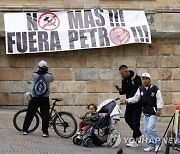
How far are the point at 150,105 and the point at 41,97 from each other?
8.73ft

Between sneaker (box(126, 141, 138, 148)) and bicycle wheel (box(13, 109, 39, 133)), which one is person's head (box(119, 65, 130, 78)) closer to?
sneaker (box(126, 141, 138, 148))

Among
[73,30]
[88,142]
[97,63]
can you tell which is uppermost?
[73,30]

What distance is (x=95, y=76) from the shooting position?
639 inches

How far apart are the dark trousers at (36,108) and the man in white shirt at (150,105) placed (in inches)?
78.6

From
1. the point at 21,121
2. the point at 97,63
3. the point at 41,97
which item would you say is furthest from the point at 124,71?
the point at 97,63

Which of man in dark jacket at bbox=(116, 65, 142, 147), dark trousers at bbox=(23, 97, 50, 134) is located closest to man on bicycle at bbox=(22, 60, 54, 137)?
dark trousers at bbox=(23, 97, 50, 134)

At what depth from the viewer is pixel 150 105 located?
10359mm

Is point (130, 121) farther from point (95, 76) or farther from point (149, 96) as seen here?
point (95, 76)

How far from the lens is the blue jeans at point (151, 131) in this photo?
33.9 ft

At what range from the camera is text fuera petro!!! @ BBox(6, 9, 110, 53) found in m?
15.6

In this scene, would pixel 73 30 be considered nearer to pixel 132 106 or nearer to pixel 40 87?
pixel 40 87

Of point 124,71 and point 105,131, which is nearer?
point 105,131

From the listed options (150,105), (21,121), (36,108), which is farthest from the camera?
(21,121)

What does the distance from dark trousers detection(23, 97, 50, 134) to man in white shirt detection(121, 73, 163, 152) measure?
2.00 m
